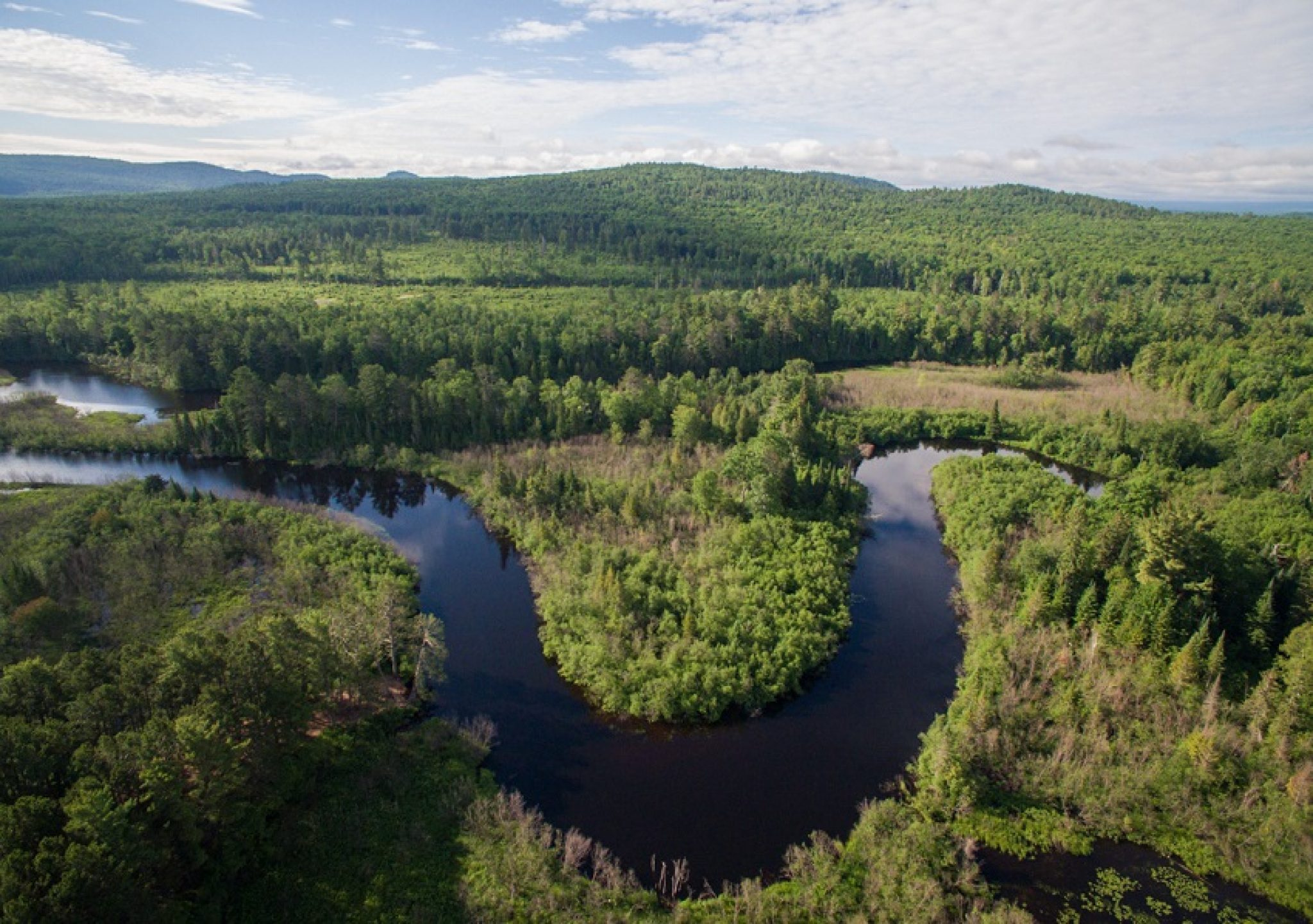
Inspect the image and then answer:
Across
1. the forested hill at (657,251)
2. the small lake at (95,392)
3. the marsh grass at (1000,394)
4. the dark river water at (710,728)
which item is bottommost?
the dark river water at (710,728)

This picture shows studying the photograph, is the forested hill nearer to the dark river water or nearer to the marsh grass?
the marsh grass

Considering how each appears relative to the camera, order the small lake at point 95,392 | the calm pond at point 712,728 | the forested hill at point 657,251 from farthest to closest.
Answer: the forested hill at point 657,251
the small lake at point 95,392
the calm pond at point 712,728

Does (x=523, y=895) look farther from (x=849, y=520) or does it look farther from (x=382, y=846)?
(x=849, y=520)

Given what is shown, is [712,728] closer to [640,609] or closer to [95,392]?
[640,609]

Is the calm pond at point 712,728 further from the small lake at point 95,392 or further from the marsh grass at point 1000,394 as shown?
the small lake at point 95,392

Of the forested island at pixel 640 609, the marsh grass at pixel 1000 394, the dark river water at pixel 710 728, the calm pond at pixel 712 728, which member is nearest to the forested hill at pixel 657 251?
the forested island at pixel 640 609

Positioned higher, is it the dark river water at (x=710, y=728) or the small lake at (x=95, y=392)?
the small lake at (x=95, y=392)

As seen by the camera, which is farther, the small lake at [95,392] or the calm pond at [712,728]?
the small lake at [95,392]

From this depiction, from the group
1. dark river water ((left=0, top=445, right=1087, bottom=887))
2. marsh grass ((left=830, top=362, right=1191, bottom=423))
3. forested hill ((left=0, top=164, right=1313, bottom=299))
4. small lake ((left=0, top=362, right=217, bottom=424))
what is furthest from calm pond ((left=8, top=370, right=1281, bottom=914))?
forested hill ((left=0, top=164, right=1313, bottom=299))
